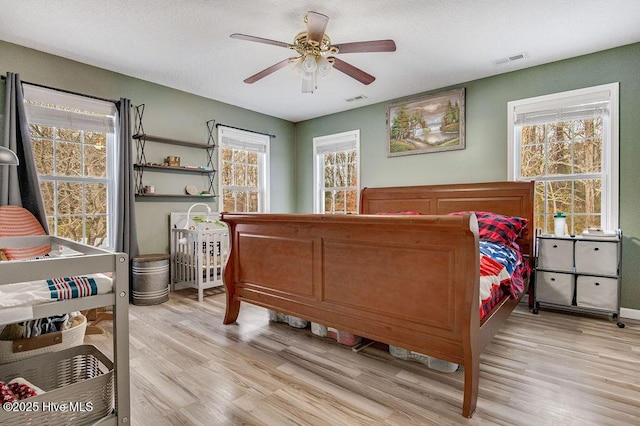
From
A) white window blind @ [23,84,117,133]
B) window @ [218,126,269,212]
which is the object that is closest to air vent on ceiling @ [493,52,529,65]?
window @ [218,126,269,212]

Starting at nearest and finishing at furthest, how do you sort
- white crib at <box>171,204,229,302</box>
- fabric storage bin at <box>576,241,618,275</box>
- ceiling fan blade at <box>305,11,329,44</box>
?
ceiling fan blade at <box>305,11,329,44</box> → fabric storage bin at <box>576,241,618,275</box> → white crib at <box>171,204,229,302</box>

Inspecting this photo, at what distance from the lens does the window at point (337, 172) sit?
5.39 m

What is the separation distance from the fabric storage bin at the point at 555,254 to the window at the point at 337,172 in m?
2.61

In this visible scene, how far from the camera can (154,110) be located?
13.9 ft

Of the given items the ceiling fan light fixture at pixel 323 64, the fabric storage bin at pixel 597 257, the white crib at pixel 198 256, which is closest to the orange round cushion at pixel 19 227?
the white crib at pixel 198 256

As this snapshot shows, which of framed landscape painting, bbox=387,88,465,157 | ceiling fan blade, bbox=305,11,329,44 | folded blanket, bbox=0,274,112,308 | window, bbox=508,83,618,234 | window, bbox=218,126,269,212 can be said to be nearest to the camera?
folded blanket, bbox=0,274,112,308

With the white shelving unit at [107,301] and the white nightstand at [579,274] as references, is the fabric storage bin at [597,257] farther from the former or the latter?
the white shelving unit at [107,301]

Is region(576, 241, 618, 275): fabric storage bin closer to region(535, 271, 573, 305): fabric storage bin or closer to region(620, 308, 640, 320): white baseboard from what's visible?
region(535, 271, 573, 305): fabric storage bin

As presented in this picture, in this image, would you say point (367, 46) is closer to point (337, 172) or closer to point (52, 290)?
point (52, 290)

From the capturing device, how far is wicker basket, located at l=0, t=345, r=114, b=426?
3.70 feet

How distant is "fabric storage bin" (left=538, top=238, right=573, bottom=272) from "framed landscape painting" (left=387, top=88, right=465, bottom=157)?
1.52 meters

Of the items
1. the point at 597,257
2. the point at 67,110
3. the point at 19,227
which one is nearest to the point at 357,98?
the point at 597,257

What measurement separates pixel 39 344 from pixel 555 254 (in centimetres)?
423

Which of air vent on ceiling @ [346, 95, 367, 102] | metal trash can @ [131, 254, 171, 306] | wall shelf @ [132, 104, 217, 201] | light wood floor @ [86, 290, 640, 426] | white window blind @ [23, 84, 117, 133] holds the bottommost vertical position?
light wood floor @ [86, 290, 640, 426]
